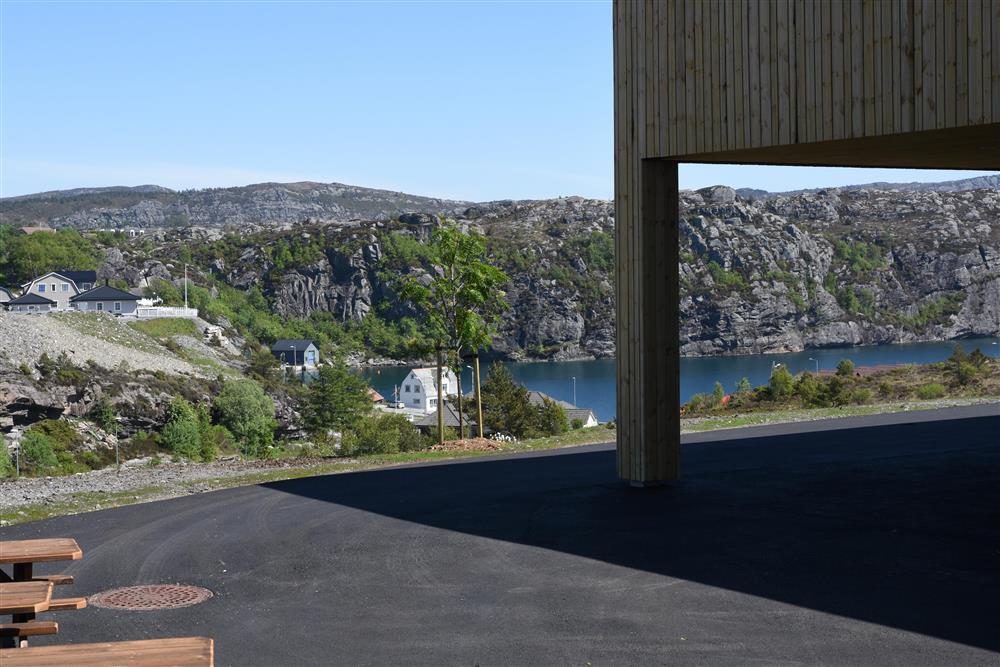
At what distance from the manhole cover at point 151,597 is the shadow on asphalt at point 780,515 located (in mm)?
2825

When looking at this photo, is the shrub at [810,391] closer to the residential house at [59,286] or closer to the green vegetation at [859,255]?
the residential house at [59,286]

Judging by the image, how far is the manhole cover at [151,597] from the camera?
7.24 m

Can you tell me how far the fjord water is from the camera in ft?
353

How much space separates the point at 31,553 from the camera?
18.6 ft

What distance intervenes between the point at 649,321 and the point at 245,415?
59.3 metres

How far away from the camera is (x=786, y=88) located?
10.3m

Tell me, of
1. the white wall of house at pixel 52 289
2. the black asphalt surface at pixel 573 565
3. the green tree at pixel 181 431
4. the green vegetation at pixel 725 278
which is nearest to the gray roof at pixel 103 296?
the white wall of house at pixel 52 289

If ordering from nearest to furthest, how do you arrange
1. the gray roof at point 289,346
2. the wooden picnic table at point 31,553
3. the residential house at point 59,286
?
the wooden picnic table at point 31,553 → the residential house at point 59,286 → the gray roof at point 289,346

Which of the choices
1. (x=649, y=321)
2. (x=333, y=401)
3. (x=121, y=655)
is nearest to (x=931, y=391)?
(x=649, y=321)

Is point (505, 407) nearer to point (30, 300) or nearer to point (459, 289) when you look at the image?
point (459, 289)

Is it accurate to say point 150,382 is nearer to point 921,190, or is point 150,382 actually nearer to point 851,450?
point 851,450

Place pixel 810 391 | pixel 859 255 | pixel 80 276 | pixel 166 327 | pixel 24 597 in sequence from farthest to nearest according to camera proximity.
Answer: pixel 859 255 → pixel 80 276 → pixel 166 327 → pixel 810 391 → pixel 24 597

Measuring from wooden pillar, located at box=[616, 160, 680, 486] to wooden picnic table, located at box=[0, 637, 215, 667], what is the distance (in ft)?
26.3

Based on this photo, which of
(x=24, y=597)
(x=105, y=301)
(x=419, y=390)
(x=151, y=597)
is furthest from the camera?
(x=105, y=301)
